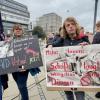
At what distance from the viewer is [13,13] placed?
117 metres

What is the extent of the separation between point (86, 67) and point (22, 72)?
4.93 feet

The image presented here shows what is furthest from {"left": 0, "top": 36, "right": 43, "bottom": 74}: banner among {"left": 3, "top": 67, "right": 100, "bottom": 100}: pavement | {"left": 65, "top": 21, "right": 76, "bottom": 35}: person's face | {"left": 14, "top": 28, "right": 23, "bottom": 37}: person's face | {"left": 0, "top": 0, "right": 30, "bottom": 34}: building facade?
{"left": 0, "top": 0, "right": 30, "bottom": 34}: building facade

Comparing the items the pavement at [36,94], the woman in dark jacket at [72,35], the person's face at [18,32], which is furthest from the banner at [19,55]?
the pavement at [36,94]

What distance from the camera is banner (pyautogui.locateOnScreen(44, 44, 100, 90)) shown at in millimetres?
4656

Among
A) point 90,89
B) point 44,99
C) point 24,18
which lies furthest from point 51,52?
point 24,18

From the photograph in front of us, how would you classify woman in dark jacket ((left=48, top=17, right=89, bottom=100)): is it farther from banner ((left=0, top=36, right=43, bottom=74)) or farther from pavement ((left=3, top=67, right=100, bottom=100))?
pavement ((left=3, top=67, right=100, bottom=100))

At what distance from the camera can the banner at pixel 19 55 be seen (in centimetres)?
555

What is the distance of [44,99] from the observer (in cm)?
691

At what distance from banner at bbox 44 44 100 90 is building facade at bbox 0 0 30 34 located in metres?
94.4

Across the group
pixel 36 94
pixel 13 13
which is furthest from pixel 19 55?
pixel 13 13

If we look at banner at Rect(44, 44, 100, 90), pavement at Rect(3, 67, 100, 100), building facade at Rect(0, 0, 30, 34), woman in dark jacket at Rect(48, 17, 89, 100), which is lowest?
pavement at Rect(3, 67, 100, 100)

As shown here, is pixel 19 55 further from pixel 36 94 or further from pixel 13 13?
pixel 13 13

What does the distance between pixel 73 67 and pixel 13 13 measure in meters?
114

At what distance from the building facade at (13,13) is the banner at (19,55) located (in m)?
93.5
